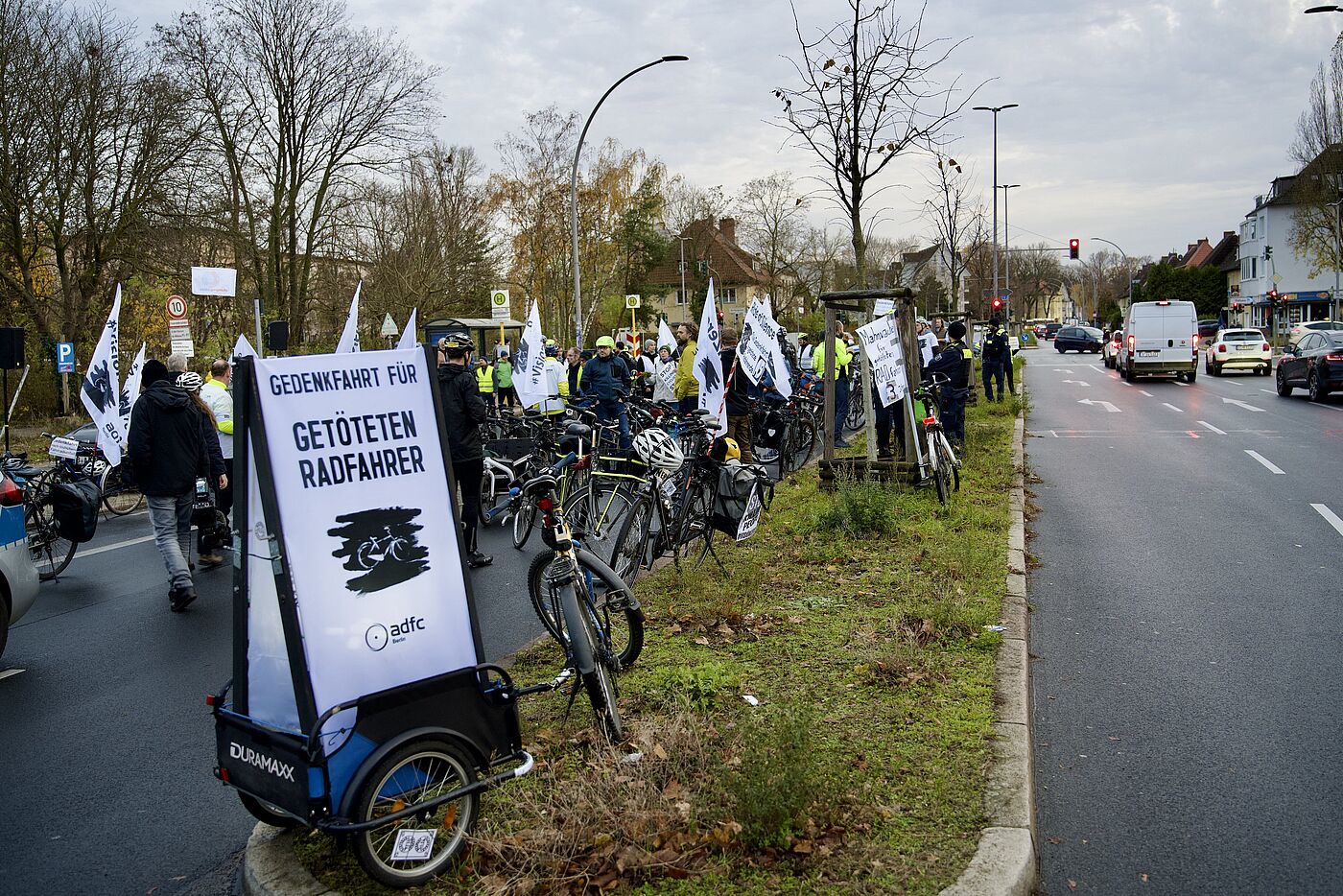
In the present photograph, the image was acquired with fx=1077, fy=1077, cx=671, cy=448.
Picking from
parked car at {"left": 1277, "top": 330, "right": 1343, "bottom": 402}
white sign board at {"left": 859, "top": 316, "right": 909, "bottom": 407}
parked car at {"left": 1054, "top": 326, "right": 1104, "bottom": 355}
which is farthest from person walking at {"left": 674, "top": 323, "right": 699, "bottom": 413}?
parked car at {"left": 1054, "top": 326, "right": 1104, "bottom": 355}

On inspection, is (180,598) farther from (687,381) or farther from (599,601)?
(687,381)

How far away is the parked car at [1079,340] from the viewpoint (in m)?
68.2

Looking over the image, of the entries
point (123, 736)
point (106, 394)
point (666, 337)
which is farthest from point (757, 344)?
point (666, 337)

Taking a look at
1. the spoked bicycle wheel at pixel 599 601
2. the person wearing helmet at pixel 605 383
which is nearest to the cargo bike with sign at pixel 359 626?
the spoked bicycle wheel at pixel 599 601

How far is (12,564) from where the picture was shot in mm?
6879

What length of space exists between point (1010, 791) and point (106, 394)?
12126 millimetres

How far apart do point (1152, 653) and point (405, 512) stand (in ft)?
15.2

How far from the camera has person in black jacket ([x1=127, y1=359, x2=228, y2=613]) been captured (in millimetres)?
8703

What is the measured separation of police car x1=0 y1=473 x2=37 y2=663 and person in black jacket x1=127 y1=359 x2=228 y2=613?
1.55 meters

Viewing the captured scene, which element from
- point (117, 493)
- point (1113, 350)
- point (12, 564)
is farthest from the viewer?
point (1113, 350)

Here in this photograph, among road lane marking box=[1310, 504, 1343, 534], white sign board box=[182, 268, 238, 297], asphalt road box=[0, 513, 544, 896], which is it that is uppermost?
white sign board box=[182, 268, 238, 297]

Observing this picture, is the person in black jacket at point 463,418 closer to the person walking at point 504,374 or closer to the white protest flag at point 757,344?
Answer: the white protest flag at point 757,344

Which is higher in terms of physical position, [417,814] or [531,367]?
[531,367]

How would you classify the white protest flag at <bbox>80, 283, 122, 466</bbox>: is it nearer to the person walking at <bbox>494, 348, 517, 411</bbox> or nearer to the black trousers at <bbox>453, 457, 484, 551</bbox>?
the black trousers at <bbox>453, 457, 484, 551</bbox>
